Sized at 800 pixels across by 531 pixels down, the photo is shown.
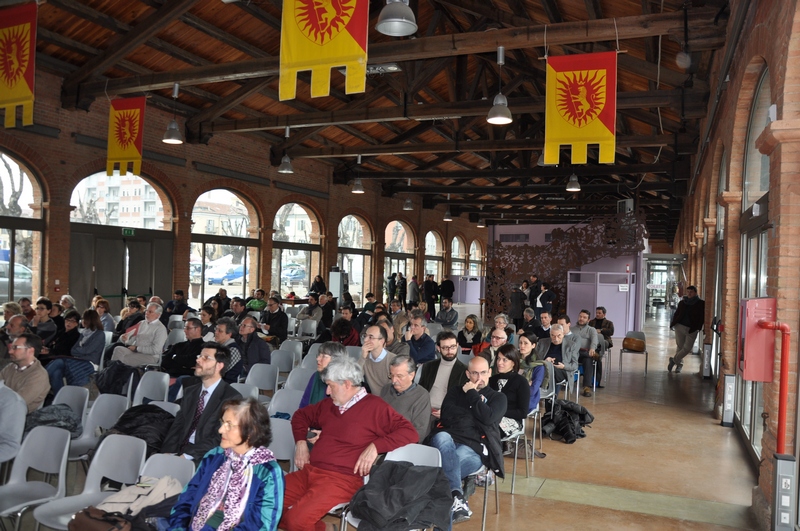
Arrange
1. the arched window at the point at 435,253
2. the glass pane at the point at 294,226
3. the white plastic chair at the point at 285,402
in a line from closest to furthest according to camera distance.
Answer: the white plastic chair at the point at 285,402 → the glass pane at the point at 294,226 → the arched window at the point at 435,253

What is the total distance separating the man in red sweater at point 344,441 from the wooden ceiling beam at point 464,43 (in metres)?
5.81

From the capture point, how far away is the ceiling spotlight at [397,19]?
6320 millimetres

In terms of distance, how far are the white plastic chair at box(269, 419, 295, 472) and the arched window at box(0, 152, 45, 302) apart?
9.63m

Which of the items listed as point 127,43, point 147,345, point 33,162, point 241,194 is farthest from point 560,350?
point 241,194

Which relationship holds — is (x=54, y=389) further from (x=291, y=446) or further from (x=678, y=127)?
(x=678, y=127)

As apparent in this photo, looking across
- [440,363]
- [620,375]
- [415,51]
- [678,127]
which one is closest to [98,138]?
[415,51]

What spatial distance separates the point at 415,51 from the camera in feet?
29.6

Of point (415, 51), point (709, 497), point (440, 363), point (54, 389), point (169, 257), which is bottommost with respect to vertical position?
point (709, 497)

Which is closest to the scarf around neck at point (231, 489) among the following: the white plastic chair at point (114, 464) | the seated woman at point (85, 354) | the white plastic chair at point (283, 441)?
the white plastic chair at point (114, 464)

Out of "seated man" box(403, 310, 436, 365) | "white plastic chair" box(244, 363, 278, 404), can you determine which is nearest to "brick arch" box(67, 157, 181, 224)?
"white plastic chair" box(244, 363, 278, 404)

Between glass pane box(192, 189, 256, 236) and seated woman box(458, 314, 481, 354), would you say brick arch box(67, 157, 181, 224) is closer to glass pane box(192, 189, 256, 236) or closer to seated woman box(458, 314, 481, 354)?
glass pane box(192, 189, 256, 236)

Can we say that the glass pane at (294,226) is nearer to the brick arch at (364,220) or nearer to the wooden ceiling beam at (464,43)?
the brick arch at (364,220)

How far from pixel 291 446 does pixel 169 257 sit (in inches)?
456

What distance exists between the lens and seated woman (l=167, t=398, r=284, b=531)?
10.3 ft
